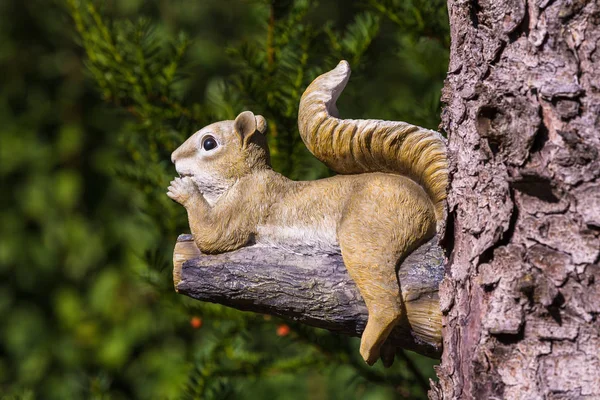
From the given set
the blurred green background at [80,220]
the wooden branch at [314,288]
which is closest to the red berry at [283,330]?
the wooden branch at [314,288]

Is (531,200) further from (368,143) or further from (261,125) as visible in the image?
(261,125)

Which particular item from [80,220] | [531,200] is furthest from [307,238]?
[80,220]

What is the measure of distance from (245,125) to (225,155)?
51mm

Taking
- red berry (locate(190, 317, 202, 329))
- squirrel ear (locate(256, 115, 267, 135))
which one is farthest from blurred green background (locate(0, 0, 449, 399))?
squirrel ear (locate(256, 115, 267, 135))

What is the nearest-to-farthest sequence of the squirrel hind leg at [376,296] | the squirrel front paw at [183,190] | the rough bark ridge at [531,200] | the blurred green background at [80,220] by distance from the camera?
the rough bark ridge at [531,200] < the squirrel hind leg at [376,296] < the squirrel front paw at [183,190] < the blurred green background at [80,220]

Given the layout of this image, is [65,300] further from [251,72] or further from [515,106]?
[515,106]

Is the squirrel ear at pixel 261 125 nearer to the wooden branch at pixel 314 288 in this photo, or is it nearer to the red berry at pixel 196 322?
the wooden branch at pixel 314 288

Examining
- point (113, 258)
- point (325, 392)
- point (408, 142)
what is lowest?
point (325, 392)

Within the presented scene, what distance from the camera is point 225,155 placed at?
1.09 metres

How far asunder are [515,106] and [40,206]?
7.31 ft

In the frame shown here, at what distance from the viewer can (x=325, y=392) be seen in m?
2.56

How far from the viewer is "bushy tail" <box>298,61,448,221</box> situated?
100 cm

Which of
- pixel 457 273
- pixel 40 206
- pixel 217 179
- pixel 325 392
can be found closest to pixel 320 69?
pixel 217 179

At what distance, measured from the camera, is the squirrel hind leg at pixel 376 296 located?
94 centimetres
